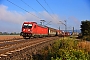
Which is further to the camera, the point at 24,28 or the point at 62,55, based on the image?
the point at 24,28

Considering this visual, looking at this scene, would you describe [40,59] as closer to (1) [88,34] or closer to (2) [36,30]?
(2) [36,30]

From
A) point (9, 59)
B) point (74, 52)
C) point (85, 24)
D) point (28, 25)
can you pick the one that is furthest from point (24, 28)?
point (74, 52)

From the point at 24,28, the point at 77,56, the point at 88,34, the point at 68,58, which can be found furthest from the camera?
the point at 88,34

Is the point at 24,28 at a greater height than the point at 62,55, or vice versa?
the point at 24,28

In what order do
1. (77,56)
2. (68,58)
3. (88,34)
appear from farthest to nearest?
(88,34)
(77,56)
(68,58)

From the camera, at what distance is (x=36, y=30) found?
129ft

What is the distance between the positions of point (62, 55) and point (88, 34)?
36.0 metres

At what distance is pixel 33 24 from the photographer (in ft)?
123

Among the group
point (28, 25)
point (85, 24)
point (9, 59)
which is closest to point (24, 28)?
point (28, 25)

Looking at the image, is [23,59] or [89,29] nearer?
[23,59]

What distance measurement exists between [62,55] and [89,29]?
119 feet

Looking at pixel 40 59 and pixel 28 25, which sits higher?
pixel 28 25

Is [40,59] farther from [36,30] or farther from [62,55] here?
[36,30]

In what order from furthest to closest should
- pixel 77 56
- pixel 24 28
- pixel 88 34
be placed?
pixel 88 34 < pixel 24 28 < pixel 77 56
